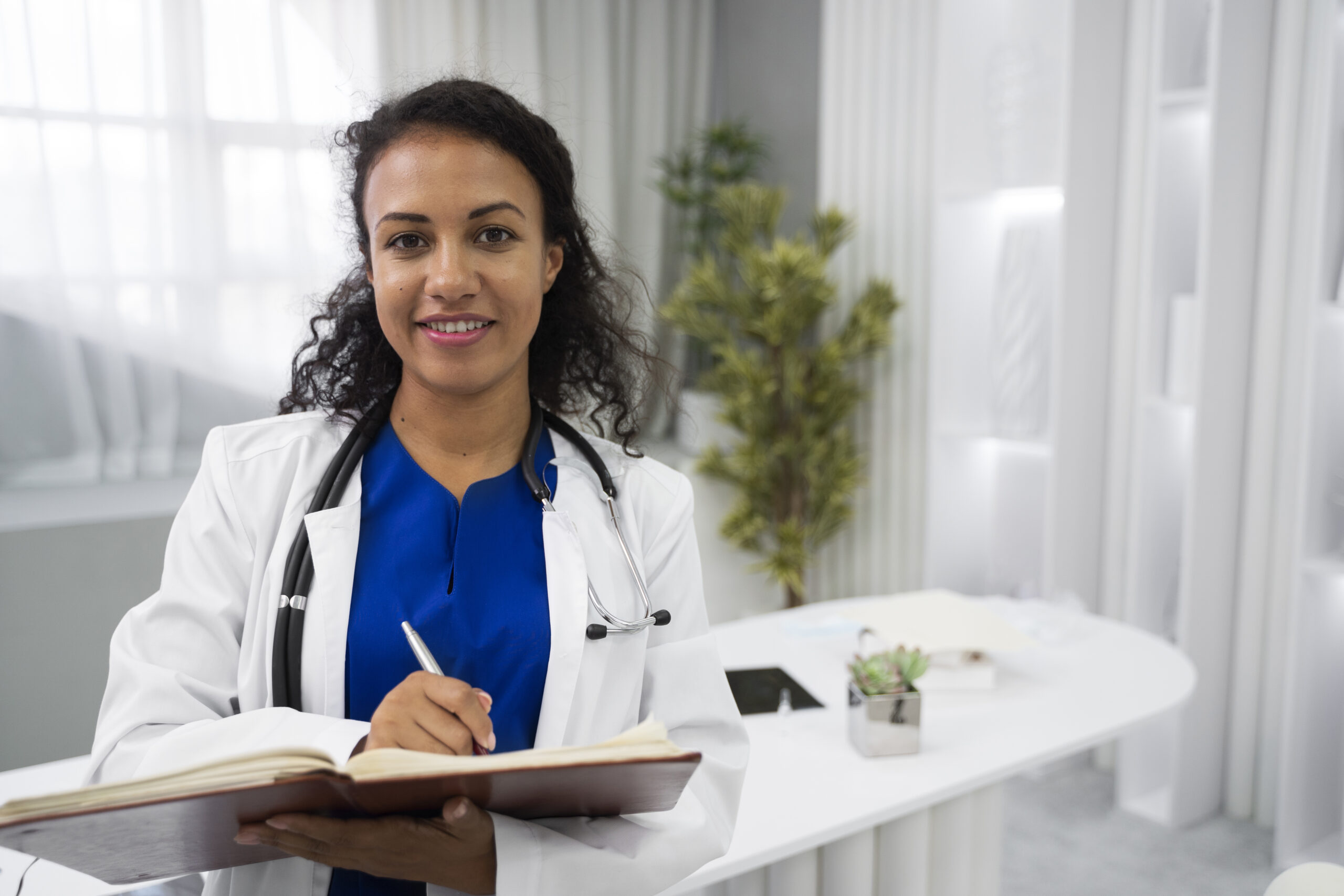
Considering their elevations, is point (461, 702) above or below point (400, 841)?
above

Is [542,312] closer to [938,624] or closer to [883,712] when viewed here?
[883,712]

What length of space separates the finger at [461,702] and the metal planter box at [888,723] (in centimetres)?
86

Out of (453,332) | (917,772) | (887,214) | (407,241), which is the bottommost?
(917,772)

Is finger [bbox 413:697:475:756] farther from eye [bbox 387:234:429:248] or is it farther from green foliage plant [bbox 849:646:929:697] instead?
green foliage plant [bbox 849:646:929:697]

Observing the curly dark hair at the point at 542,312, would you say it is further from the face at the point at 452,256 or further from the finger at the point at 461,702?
the finger at the point at 461,702

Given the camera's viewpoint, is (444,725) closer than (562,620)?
Yes

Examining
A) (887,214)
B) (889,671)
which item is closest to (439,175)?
(889,671)

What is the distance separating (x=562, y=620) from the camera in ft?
3.59

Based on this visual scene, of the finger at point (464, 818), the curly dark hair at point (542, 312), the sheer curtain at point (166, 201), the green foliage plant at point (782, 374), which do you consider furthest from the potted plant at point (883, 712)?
the sheer curtain at point (166, 201)

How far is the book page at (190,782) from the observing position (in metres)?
0.73

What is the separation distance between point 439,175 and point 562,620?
20.4 inches

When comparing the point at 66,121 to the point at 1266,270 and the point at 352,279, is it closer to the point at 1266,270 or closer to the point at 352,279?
the point at 352,279

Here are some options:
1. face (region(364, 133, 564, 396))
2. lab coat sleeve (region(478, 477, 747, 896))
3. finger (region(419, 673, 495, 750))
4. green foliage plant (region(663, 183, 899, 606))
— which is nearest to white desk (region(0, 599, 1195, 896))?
lab coat sleeve (region(478, 477, 747, 896))

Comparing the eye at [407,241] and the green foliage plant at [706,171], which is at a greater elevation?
the green foliage plant at [706,171]
